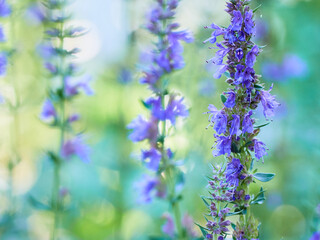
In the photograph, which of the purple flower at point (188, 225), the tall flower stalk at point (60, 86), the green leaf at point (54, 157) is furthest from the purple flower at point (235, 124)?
the green leaf at point (54, 157)

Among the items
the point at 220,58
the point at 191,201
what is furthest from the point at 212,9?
the point at 220,58

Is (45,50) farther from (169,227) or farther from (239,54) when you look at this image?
(239,54)

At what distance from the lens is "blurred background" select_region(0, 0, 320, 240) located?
2580 mm

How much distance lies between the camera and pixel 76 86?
2096 millimetres

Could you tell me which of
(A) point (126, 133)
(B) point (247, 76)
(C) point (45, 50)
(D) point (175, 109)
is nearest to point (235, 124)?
(B) point (247, 76)

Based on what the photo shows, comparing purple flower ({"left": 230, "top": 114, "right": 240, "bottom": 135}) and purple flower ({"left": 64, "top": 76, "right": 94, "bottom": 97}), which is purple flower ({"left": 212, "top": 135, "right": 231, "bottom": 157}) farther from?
purple flower ({"left": 64, "top": 76, "right": 94, "bottom": 97})

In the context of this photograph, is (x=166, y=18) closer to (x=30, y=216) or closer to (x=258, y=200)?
(x=258, y=200)

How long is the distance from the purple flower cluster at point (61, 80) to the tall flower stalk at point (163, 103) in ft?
1.38

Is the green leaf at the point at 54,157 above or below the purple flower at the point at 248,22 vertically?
below

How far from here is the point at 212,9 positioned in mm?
2789

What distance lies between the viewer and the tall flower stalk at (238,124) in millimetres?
1068

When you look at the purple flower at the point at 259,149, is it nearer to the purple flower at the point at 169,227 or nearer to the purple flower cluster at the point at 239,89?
the purple flower cluster at the point at 239,89

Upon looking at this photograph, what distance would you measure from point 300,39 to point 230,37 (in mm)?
3872

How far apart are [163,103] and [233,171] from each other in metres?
0.52
